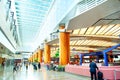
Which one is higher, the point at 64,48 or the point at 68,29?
the point at 68,29

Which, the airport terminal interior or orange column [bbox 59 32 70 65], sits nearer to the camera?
the airport terminal interior

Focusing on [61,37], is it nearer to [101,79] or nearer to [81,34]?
[81,34]

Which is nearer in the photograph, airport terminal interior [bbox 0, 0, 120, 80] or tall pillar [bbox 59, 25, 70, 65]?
airport terminal interior [bbox 0, 0, 120, 80]

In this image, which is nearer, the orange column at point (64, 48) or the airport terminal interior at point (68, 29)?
the airport terminal interior at point (68, 29)

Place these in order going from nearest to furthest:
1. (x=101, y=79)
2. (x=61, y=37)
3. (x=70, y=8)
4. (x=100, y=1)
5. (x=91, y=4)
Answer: (x=101, y=79)
(x=100, y=1)
(x=91, y=4)
(x=70, y=8)
(x=61, y=37)

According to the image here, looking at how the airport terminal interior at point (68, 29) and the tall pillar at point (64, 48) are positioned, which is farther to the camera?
the tall pillar at point (64, 48)

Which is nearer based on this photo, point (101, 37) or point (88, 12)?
point (88, 12)

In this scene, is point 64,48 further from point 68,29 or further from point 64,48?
point 68,29

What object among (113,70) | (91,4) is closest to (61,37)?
(91,4)

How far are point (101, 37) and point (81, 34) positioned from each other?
20.7 feet

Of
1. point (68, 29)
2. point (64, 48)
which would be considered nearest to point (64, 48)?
point (64, 48)

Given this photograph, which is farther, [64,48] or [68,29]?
[64,48]

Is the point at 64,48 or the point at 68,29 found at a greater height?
the point at 68,29

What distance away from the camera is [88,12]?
17.4 m
